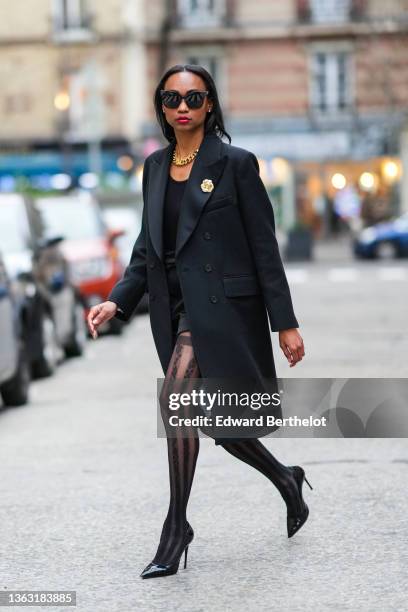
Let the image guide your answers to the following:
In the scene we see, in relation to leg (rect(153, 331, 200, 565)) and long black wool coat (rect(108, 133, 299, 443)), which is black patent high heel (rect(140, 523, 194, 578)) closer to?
leg (rect(153, 331, 200, 565))

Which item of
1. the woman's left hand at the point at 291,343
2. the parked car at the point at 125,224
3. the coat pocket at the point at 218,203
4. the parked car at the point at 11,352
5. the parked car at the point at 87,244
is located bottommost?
the parked car at the point at 125,224

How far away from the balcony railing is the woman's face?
4437cm

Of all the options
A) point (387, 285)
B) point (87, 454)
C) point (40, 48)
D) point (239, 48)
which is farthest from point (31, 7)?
point (87, 454)

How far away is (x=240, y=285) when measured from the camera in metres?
5.72

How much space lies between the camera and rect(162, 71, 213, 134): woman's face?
5.74 m

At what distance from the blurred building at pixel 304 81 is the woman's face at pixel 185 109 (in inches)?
1700

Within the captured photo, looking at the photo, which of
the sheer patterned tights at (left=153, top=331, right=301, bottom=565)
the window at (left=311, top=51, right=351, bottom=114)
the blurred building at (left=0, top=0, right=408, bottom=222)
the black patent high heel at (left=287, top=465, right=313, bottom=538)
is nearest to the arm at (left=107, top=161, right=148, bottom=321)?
the sheer patterned tights at (left=153, top=331, right=301, bottom=565)

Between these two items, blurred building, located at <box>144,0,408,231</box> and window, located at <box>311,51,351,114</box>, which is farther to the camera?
window, located at <box>311,51,351,114</box>

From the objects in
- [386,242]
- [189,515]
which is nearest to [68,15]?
[386,242]

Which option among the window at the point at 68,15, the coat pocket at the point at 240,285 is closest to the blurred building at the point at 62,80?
the window at the point at 68,15

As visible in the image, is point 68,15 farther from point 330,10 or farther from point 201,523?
point 201,523

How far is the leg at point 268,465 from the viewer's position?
5852 millimetres

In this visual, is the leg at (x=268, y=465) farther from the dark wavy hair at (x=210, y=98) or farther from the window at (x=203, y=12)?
the window at (x=203, y=12)

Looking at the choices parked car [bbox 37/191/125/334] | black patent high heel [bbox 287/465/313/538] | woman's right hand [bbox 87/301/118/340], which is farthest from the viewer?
parked car [bbox 37/191/125/334]
